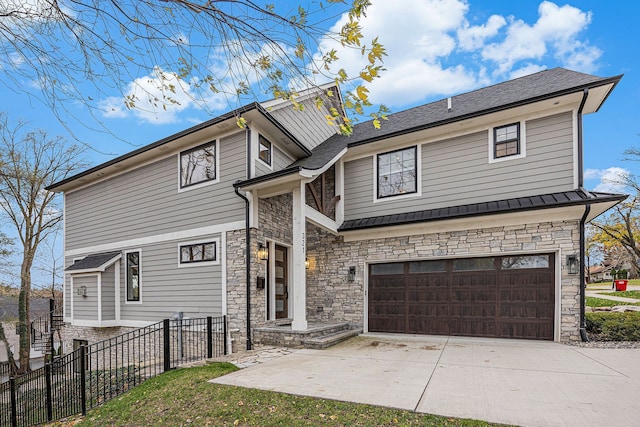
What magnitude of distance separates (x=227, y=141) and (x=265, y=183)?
6.33 feet

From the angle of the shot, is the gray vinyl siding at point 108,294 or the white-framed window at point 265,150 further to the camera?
the gray vinyl siding at point 108,294

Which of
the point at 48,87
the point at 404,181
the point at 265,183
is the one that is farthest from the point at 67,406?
the point at 404,181

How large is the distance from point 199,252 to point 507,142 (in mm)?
8344

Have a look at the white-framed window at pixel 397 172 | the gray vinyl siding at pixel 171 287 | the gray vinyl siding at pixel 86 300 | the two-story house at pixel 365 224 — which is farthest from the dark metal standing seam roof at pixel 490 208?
the gray vinyl siding at pixel 86 300

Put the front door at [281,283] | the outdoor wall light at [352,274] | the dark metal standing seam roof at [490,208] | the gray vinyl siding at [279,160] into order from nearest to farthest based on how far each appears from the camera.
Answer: the dark metal standing seam roof at [490,208] → the gray vinyl siding at [279,160] → the front door at [281,283] → the outdoor wall light at [352,274]

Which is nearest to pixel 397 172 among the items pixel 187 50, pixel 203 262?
pixel 203 262

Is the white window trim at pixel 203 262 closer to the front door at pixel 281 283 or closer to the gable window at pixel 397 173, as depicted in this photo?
the front door at pixel 281 283

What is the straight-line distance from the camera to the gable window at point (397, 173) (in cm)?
972

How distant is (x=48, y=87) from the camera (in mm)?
3443

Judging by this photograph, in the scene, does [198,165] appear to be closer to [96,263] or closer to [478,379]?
[96,263]

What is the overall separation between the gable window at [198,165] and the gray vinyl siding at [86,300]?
4.45 m

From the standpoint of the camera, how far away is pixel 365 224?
31.9 feet

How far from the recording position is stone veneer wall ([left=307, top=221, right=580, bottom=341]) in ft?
24.8

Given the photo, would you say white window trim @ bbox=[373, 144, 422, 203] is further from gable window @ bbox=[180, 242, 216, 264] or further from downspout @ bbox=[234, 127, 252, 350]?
gable window @ bbox=[180, 242, 216, 264]
